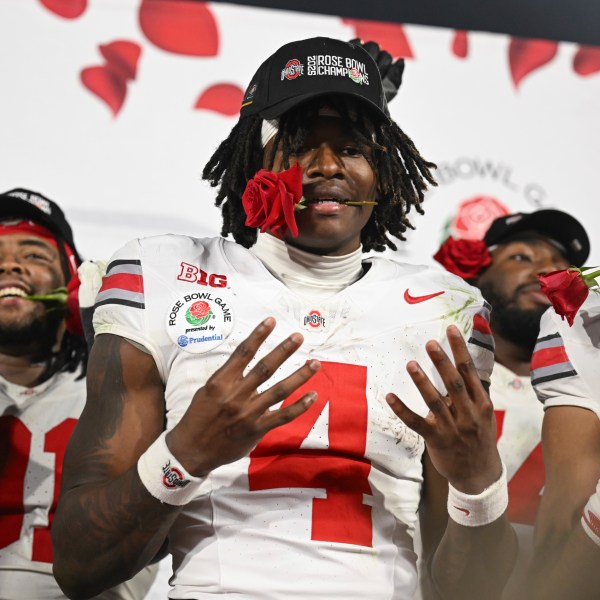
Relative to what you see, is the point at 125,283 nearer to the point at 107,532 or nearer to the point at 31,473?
the point at 107,532

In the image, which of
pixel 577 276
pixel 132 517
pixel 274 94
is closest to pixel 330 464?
pixel 132 517

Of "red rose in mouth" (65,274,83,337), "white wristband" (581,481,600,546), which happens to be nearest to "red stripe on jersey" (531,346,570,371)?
"white wristband" (581,481,600,546)

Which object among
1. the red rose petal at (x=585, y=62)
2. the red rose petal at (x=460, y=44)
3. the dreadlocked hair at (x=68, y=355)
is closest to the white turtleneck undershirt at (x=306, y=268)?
the dreadlocked hair at (x=68, y=355)

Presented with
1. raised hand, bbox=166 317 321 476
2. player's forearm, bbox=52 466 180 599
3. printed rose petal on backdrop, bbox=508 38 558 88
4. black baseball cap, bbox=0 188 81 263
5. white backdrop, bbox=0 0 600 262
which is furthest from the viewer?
printed rose petal on backdrop, bbox=508 38 558 88

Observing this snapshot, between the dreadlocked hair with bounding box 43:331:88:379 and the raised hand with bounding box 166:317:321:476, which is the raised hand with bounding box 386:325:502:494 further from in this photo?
the dreadlocked hair with bounding box 43:331:88:379

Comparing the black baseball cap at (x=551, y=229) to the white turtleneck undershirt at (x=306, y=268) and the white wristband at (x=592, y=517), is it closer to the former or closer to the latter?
the white turtleneck undershirt at (x=306, y=268)

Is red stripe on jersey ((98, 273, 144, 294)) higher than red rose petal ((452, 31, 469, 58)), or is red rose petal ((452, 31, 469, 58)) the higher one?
red rose petal ((452, 31, 469, 58))

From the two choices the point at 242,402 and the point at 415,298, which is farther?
the point at 415,298

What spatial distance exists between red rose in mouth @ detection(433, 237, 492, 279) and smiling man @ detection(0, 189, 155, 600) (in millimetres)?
874

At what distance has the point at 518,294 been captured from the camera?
260cm

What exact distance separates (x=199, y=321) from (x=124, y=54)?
4.41 ft

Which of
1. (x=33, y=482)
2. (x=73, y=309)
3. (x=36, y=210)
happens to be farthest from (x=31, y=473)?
(x=36, y=210)

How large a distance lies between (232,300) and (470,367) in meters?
0.38

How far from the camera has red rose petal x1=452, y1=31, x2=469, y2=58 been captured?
8.99ft
